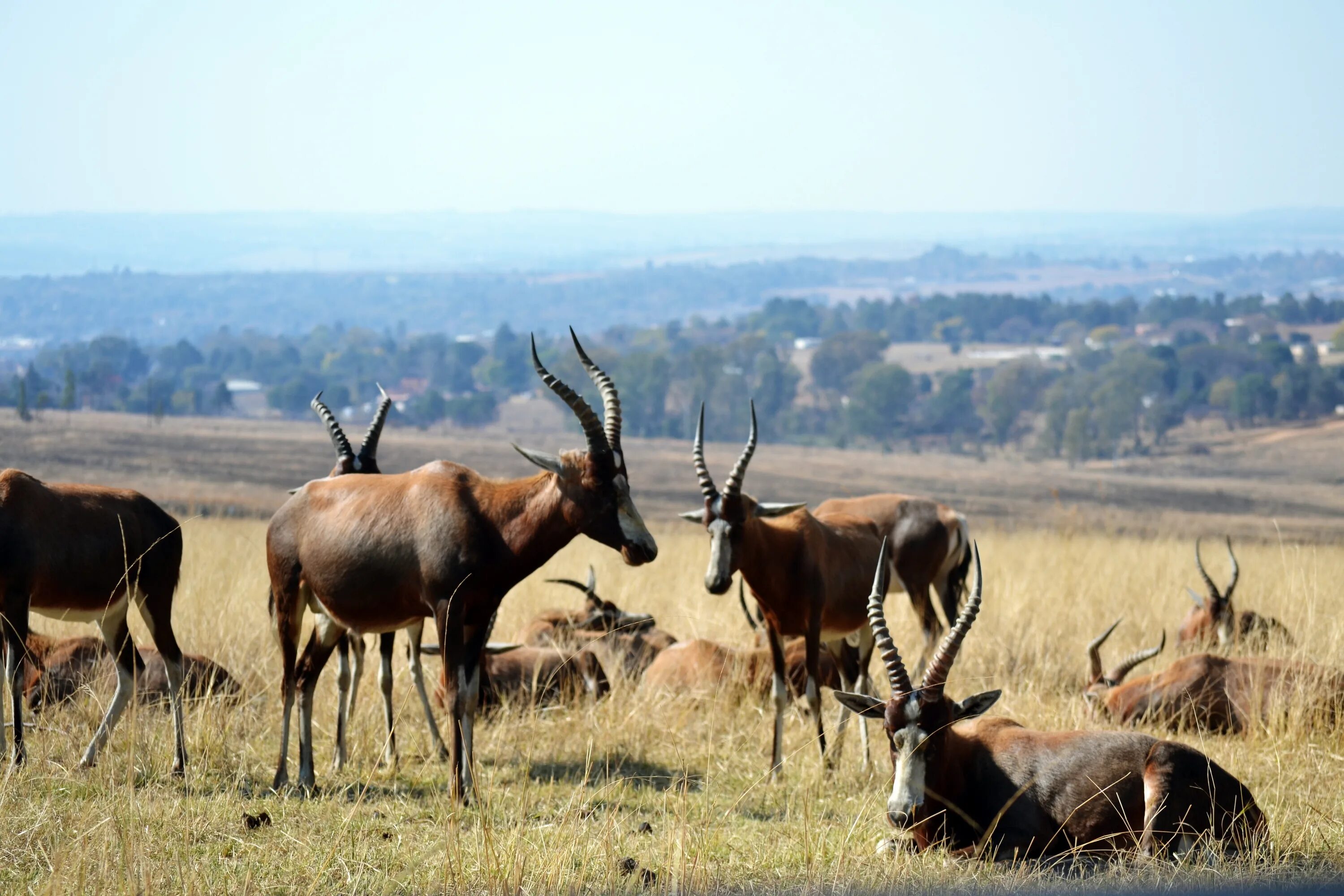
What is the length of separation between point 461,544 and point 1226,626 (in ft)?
24.0

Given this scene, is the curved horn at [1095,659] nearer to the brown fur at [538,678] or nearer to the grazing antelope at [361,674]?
the brown fur at [538,678]

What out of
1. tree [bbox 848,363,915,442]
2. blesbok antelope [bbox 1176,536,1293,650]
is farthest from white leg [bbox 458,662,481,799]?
tree [bbox 848,363,915,442]

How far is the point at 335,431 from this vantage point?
10.2 meters

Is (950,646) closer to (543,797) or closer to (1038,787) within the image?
(1038,787)

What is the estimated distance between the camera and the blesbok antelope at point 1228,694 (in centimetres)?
895

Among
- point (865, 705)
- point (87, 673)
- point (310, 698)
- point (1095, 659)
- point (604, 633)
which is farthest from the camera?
point (604, 633)

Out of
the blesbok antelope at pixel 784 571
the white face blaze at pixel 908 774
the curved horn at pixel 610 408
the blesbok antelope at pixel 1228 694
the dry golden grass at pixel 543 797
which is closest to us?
the dry golden grass at pixel 543 797

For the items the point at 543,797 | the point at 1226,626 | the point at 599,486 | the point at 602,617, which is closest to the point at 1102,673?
the point at 1226,626

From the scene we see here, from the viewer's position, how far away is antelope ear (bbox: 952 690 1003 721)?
630 centimetres

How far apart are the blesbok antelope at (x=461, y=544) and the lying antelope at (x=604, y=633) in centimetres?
325

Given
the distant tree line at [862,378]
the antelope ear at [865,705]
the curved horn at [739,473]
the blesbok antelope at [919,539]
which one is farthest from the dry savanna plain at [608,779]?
the distant tree line at [862,378]

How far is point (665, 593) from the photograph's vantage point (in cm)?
1566

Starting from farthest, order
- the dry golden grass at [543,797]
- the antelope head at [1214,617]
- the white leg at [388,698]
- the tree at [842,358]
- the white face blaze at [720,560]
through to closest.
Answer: the tree at [842,358] < the antelope head at [1214,617] < the white face blaze at [720,560] < the white leg at [388,698] < the dry golden grass at [543,797]

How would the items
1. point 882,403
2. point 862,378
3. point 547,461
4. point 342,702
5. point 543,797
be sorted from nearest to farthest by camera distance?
point 547,461
point 543,797
point 342,702
point 882,403
point 862,378
